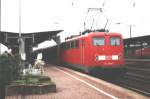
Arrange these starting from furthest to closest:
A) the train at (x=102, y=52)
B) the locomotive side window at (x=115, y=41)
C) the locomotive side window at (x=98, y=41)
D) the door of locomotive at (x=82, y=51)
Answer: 1. the door of locomotive at (x=82, y=51)
2. the locomotive side window at (x=115, y=41)
3. the locomotive side window at (x=98, y=41)
4. the train at (x=102, y=52)

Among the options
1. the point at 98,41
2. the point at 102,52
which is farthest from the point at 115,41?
the point at 102,52

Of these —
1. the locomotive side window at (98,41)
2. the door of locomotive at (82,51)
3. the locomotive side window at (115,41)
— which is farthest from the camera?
the door of locomotive at (82,51)

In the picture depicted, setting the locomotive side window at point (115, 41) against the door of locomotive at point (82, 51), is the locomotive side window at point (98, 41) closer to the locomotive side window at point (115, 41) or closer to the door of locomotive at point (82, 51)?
the locomotive side window at point (115, 41)

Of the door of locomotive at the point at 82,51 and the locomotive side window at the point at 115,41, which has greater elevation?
the locomotive side window at the point at 115,41

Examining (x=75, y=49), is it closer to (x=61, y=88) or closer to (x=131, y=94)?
(x=61, y=88)

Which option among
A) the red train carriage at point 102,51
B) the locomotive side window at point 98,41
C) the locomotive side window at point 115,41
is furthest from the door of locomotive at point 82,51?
the locomotive side window at point 115,41

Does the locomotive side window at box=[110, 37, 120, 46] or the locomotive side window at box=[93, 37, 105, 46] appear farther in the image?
the locomotive side window at box=[110, 37, 120, 46]

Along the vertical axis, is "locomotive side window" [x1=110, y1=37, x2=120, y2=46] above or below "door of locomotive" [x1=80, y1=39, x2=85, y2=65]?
above

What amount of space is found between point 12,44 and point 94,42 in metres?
25.0

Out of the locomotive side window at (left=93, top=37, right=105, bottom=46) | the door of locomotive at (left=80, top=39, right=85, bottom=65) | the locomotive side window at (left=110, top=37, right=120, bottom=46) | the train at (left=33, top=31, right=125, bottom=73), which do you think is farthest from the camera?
the door of locomotive at (left=80, top=39, right=85, bottom=65)

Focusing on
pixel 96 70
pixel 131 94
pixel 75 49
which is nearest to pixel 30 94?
pixel 131 94

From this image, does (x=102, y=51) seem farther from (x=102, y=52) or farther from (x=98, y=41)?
(x=98, y=41)

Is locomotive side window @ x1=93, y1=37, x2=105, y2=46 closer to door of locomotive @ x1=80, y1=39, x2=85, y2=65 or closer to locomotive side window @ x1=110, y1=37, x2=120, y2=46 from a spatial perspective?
locomotive side window @ x1=110, y1=37, x2=120, y2=46

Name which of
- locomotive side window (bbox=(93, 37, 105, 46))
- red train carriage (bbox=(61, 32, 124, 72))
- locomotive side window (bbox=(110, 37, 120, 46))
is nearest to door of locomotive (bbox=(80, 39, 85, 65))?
red train carriage (bbox=(61, 32, 124, 72))
